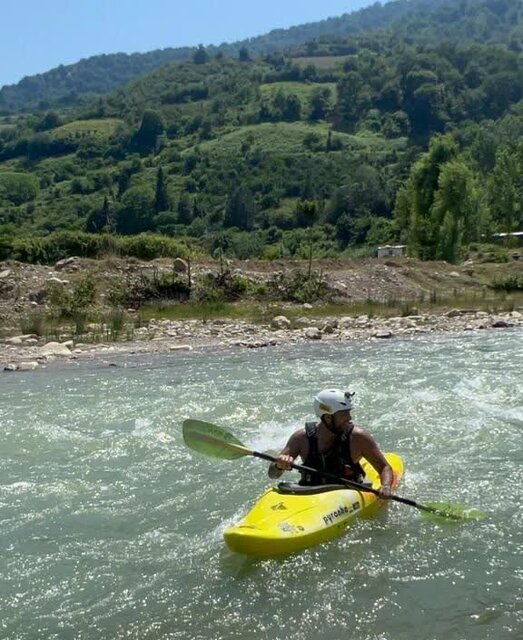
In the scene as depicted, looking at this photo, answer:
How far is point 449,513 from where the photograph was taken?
24.2 ft

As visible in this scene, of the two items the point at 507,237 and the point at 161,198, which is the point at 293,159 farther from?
the point at 507,237

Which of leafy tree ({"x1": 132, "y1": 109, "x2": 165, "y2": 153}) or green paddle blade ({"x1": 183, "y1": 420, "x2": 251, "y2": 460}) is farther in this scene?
leafy tree ({"x1": 132, "y1": 109, "x2": 165, "y2": 153})

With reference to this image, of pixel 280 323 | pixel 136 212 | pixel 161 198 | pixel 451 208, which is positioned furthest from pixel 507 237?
pixel 161 198

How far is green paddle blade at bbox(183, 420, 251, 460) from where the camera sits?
8555 mm

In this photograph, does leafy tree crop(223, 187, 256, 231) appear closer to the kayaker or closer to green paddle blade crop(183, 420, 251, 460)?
green paddle blade crop(183, 420, 251, 460)

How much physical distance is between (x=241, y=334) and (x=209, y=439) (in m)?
11.5

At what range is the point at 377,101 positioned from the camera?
497 ft

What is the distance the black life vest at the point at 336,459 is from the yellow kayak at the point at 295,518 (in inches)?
6.4

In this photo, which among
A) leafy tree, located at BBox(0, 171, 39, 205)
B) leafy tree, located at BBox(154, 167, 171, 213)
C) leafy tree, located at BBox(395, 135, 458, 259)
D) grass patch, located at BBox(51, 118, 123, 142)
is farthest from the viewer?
grass patch, located at BBox(51, 118, 123, 142)

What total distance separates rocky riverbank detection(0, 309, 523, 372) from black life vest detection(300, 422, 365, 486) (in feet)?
31.8

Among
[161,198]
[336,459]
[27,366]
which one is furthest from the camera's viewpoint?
[161,198]

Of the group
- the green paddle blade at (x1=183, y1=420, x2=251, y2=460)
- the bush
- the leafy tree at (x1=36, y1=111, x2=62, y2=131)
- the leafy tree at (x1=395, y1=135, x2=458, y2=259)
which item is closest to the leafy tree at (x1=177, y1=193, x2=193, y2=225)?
the leafy tree at (x1=395, y1=135, x2=458, y2=259)

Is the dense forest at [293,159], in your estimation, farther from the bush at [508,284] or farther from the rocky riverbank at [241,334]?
the rocky riverbank at [241,334]

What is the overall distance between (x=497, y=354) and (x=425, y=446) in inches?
265
